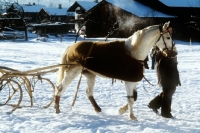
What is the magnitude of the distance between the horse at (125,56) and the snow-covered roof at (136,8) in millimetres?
32121

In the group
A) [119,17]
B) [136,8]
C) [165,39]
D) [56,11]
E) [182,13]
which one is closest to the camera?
[165,39]

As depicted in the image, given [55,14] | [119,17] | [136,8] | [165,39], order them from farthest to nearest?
[55,14]
[136,8]
[119,17]
[165,39]

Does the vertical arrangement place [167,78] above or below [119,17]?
below

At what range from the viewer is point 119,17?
39.3 meters

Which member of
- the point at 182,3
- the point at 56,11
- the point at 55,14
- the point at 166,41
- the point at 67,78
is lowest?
the point at 67,78

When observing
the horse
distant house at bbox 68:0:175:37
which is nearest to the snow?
the horse

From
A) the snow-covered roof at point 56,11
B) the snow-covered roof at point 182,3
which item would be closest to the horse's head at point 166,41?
the snow-covered roof at point 182,3

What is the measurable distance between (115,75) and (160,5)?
36051 mm

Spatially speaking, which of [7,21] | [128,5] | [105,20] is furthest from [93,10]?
[7,21]

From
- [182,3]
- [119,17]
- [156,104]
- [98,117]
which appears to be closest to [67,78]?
[98,117]

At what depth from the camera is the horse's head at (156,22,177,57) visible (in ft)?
18.9

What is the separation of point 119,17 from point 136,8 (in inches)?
96.8

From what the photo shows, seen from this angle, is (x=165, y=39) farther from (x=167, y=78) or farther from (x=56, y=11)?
(x=56, y=11)

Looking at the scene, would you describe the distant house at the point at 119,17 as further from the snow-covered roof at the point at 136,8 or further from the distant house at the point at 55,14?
the distant house at the point at 55,14
